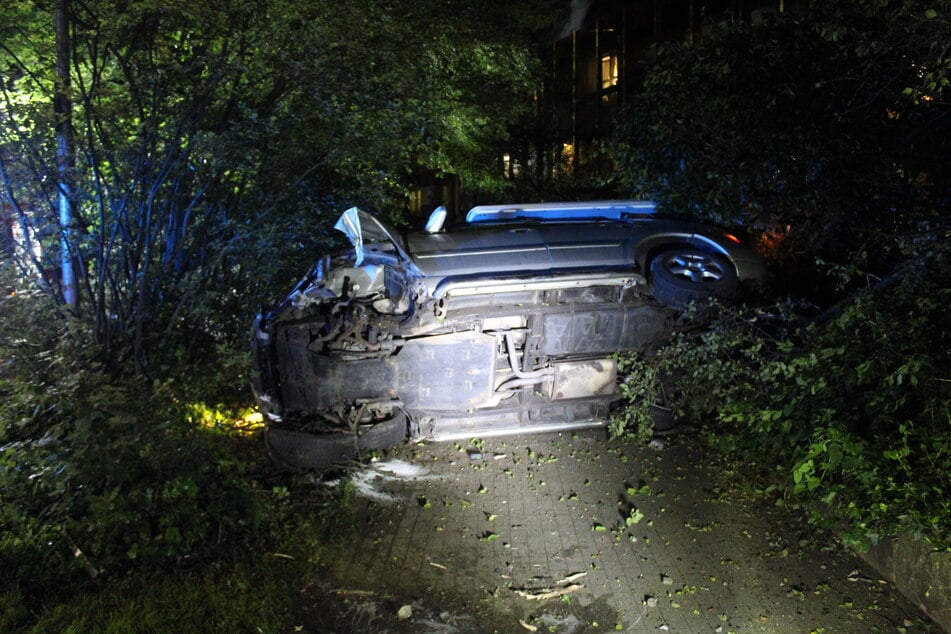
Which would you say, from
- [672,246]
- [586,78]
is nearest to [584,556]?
[672,246]

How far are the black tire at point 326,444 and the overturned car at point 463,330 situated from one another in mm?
12

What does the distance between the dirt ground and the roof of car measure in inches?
106

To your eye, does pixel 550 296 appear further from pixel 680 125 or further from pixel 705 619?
pixel 705 619

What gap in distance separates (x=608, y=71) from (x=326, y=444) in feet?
54.0

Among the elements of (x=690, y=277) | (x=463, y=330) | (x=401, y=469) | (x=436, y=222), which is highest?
(x=436, y=222)

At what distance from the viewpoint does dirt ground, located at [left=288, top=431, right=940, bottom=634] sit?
3.69 metres

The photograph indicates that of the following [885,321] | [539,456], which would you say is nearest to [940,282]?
[885,321]

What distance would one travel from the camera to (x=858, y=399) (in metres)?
4.36

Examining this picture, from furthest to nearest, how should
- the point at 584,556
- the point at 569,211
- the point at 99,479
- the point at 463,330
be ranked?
1. the point at 569,211
2. the point at 463,330
3. the point at 99,479
4. the point at 584,556

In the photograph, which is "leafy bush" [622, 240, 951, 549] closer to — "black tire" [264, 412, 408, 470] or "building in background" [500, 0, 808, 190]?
"black tire" [264, 412, 408, 470]

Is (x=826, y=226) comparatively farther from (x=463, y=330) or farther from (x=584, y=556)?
(x=584, y=556)

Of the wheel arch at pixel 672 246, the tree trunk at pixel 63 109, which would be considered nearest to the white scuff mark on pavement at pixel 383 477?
the wheel arch at pixel 672 246

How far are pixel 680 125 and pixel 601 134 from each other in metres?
12.0

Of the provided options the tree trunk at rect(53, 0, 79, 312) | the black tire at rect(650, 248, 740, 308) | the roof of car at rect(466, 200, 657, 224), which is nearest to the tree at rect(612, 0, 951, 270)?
the black tire at rect(650, 248, 740, 308)
